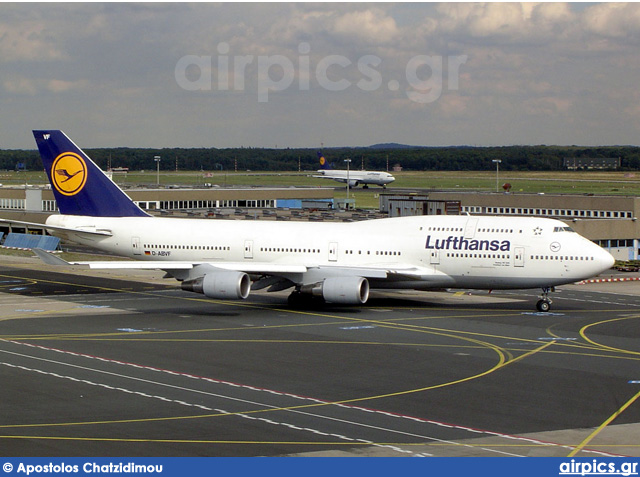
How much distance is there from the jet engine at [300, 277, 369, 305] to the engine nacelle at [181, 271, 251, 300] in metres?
4.39

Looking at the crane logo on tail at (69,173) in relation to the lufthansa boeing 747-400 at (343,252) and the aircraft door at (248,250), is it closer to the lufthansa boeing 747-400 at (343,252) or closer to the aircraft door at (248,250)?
the lufthansa boeing 747-400 at (343,252)

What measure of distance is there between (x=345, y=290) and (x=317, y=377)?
15.5m

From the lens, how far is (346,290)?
5012 cm

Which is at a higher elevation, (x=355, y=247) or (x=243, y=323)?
(x=355, y=247)

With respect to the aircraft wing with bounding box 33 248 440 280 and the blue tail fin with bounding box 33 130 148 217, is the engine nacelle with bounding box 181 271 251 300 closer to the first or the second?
the aircraft wing with bounding box 33 248 440 280

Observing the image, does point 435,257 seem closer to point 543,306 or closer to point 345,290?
point 345,290

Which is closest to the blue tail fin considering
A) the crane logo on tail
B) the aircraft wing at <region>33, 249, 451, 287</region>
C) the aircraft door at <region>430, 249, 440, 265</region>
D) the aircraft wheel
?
the crane logo on tail

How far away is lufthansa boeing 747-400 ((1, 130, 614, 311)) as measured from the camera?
51250 mm

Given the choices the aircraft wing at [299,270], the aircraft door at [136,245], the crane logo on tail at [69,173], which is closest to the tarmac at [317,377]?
the aircraft wing at [299,270]

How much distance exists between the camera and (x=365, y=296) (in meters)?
50.8

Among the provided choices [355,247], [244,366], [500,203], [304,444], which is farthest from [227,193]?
[304,444]

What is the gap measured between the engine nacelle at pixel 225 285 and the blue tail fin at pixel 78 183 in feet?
41.6
